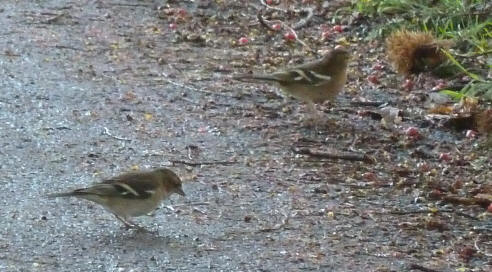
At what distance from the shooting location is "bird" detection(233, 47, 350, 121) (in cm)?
855

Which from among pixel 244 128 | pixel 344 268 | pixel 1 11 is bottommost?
pixel 1 11

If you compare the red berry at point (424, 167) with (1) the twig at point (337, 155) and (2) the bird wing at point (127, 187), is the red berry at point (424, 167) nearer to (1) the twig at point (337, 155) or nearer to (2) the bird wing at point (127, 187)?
(1) the twig at point (337, 155)

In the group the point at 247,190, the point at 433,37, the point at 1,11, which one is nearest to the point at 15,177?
the point at 247,190

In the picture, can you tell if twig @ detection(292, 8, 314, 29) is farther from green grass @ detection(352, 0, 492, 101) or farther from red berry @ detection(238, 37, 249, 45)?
red berry @ detection(238, 37, 249, 45)

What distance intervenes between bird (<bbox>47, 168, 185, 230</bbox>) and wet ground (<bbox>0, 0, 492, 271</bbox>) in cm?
16

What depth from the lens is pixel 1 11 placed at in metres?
12.1

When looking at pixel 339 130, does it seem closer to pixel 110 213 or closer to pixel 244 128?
pixel 244 128

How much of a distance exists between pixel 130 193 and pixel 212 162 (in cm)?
155

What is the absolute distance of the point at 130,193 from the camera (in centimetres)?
604

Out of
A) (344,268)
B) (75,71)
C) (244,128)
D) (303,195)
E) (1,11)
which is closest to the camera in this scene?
(344,268)

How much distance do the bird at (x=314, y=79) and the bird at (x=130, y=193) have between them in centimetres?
252

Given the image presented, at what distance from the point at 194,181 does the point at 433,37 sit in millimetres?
3619

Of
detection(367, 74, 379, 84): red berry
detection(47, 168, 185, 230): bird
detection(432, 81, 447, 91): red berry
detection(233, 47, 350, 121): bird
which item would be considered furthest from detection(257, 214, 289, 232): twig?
detection(367, 74, 379, 84): red berry

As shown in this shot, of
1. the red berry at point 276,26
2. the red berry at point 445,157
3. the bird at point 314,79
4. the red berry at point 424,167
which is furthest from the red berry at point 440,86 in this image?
the red berry at point 276,26
